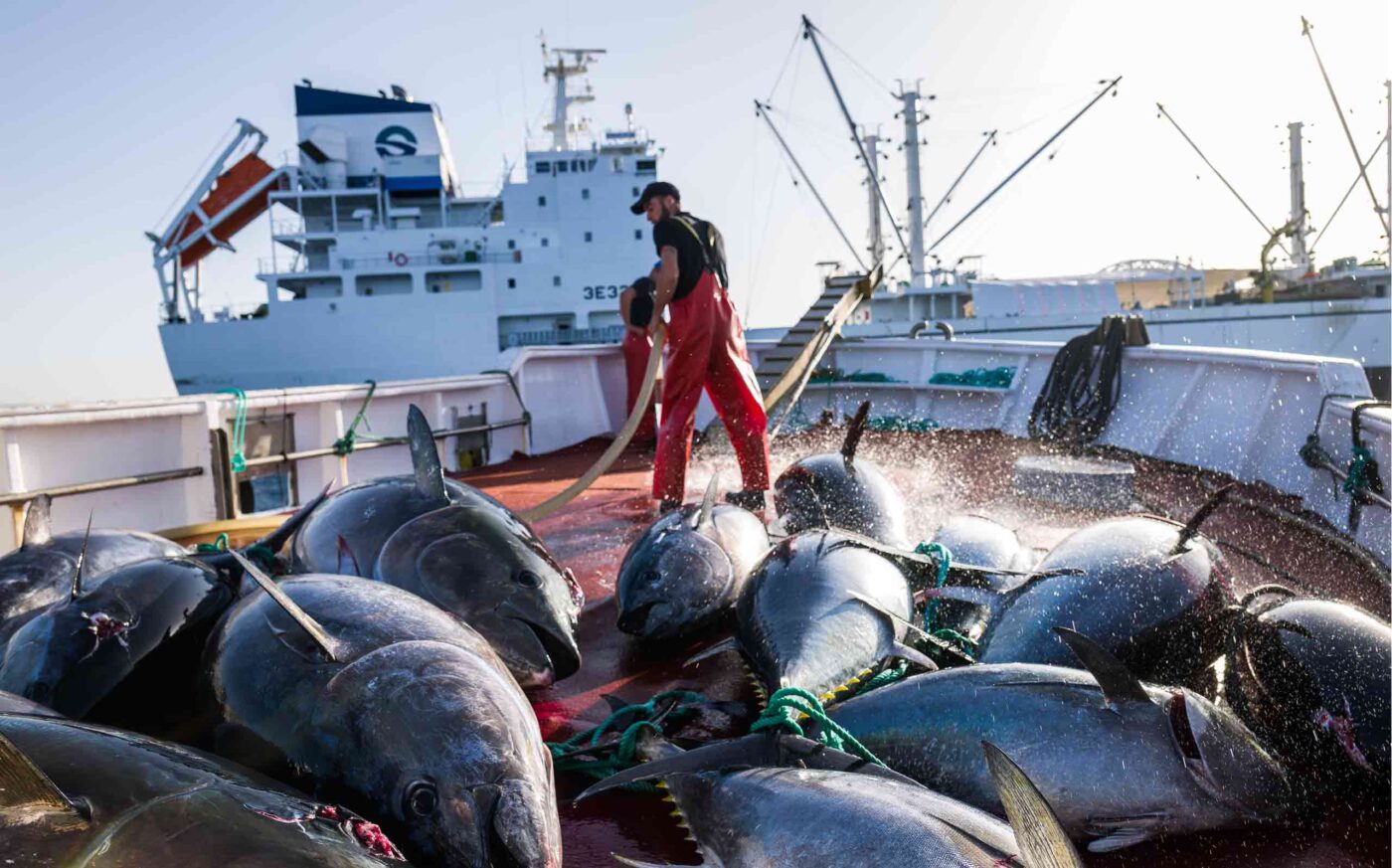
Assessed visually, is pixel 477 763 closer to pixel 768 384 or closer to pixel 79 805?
pixel 79 805

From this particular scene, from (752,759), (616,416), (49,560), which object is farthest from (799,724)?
(616,416)

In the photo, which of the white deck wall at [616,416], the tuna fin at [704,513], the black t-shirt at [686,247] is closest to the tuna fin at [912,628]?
the tuna fin at [704,513]

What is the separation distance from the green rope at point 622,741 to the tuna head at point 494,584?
17cm

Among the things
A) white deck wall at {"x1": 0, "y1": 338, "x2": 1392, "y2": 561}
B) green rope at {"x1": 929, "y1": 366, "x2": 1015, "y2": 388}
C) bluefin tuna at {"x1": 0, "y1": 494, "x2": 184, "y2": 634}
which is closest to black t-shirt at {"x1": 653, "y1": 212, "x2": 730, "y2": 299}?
white deck wall at {"x1": 0, "y1": 338, "x2": 1392, "y2": 561}

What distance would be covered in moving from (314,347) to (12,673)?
35423 mm

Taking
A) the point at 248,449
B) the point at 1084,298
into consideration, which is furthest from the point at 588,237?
the point at 248,449

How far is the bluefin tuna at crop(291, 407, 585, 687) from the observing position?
2223 millimetres

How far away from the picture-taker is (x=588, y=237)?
116 feet

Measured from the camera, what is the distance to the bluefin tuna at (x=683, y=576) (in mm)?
3088

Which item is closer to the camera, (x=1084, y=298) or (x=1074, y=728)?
(x=1074, y=728)

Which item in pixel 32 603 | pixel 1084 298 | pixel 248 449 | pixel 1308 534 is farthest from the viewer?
pixel 1084 298

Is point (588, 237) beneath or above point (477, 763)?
above

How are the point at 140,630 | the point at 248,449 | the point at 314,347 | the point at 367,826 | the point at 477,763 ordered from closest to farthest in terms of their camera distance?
the point at 367,826 → the point at 477,763 → the point at 140,630 → the point at 248,449 → the point at 314,347

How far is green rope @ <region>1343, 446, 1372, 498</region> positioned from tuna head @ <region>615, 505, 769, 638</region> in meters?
3.26
